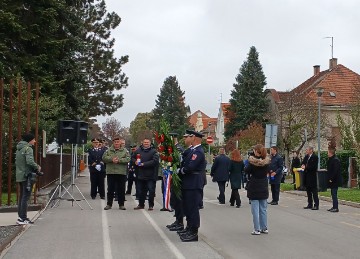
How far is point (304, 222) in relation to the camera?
14.1 meters

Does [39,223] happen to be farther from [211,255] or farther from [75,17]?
[75,17]

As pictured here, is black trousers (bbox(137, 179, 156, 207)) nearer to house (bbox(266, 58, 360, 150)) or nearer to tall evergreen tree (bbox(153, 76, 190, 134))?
house (bbox(266, 58, 360, 150))

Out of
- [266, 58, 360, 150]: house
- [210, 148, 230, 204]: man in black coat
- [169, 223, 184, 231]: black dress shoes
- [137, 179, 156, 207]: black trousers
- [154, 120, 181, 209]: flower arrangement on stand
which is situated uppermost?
[266, 58, 360, 150]: house

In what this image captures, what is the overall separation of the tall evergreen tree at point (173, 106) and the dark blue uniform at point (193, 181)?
276 feet

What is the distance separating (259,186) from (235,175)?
6170 millimetres

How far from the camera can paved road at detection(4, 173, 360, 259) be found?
9.59 metres

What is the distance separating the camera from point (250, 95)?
231 ft

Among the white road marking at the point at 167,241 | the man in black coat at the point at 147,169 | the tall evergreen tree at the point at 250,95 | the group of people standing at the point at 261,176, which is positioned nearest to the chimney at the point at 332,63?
the tall evergreen tree at the point at 250,95

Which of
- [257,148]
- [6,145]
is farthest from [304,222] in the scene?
[6,145]

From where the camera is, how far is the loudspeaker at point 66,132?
17.1 metres

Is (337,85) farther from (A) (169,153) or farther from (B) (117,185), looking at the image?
(A) (169,153)

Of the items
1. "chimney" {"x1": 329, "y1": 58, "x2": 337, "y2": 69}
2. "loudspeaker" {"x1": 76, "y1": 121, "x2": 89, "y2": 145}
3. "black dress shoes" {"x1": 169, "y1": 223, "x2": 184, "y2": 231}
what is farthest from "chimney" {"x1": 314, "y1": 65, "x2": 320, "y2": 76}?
"black dress shoes" {"x1": 169, "y1": 223, "x2": 184, "y2": 231}

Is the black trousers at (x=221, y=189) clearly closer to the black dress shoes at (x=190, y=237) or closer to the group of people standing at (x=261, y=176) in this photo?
the group of people standing at (x=261, y=176)

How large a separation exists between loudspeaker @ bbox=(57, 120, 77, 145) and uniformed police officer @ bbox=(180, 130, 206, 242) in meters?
7.02
